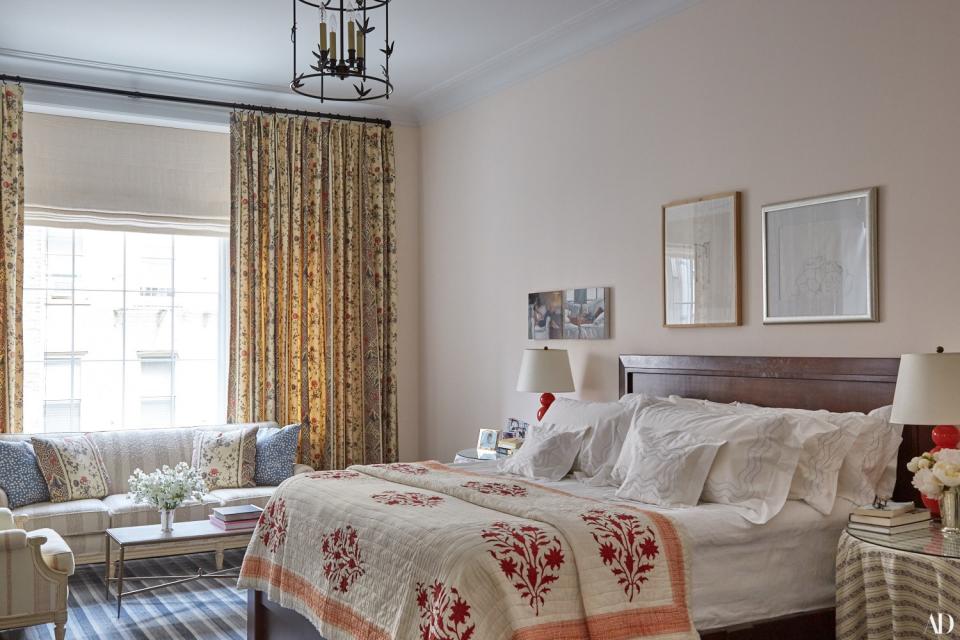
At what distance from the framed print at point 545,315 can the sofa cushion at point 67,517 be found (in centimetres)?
282

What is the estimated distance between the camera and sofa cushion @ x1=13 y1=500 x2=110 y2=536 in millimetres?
5344

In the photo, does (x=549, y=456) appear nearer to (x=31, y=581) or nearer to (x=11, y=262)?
(x=31, y=581)

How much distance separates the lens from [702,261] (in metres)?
4.68

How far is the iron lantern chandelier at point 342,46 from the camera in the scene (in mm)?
3316

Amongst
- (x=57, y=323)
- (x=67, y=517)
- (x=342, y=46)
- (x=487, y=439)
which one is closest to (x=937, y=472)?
(x=342, y=46)

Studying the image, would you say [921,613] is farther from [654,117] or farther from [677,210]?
[654,117]

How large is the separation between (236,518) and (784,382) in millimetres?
2955

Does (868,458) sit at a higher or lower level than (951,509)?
higher

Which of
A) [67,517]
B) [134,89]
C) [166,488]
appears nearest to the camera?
[166,488]

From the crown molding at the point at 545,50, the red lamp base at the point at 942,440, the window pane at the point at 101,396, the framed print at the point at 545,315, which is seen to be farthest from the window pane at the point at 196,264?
the red lamp base at the point at 942,440

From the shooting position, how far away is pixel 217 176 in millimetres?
Result: 6977

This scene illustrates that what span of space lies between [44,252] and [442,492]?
414 cm

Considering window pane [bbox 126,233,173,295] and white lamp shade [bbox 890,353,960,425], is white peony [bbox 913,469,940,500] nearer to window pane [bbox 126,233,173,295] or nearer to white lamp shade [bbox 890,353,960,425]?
white lamp shade [bbox 890,353,960,425]

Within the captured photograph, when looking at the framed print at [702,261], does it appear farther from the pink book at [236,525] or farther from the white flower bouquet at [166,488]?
the white flower bouquet at [166,488]
